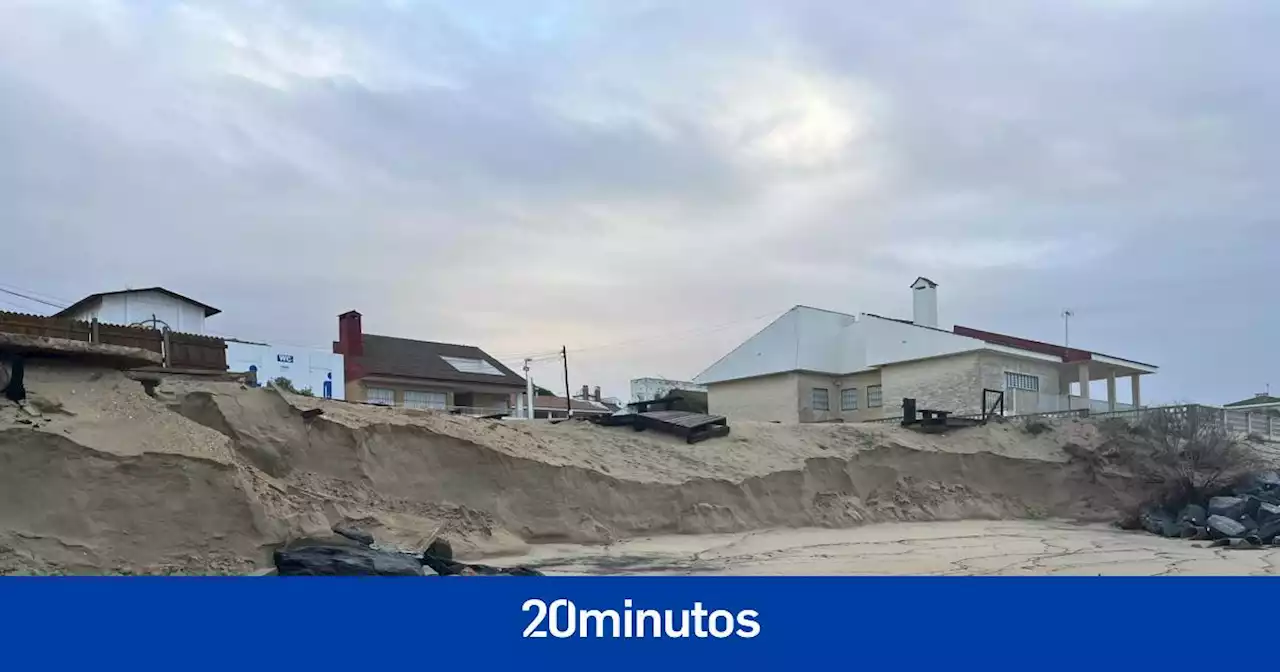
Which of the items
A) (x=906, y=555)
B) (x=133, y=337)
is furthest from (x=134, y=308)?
(x=906, y=555)

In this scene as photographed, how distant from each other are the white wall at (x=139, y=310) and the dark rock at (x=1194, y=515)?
97.2 feet

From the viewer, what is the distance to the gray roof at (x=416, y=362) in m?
37.4

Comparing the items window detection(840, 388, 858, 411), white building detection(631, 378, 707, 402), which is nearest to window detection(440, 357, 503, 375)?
white building detection(631, 378, 707, 402)

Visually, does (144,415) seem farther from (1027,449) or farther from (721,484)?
(1027,449)

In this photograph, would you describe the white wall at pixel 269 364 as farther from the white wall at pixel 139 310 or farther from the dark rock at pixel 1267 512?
the dark rock at pixel 1267 512

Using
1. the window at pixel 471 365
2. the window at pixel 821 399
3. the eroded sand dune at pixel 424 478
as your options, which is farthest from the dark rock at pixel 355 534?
the window at pixel 471 365

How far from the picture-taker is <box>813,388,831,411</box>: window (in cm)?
3741

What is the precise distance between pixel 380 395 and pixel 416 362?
3.00 metres

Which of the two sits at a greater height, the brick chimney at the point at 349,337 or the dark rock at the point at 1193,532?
the brick chimney at the point at 349,337

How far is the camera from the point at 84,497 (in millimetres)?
10305

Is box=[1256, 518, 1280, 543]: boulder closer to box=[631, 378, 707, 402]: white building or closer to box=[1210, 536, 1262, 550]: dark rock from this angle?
box=[1210, 536, 1262, 550]: dark rock

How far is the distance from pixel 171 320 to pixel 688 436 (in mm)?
21986

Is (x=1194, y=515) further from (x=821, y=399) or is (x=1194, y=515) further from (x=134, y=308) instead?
(x=134, y=308)

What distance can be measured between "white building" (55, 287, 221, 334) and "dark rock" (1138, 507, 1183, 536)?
2891 cm
